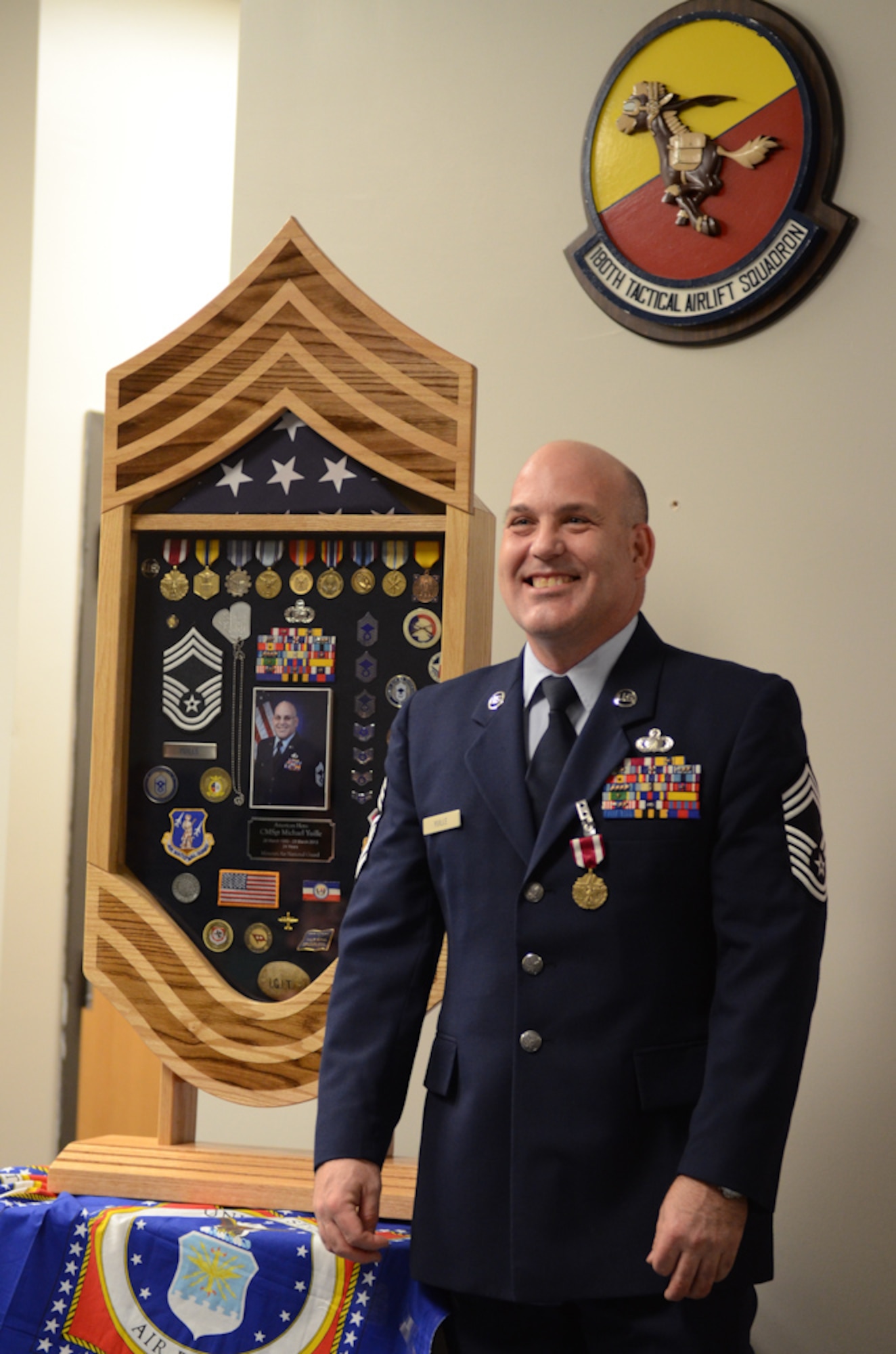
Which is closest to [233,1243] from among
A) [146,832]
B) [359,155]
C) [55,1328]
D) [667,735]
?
[55,1328]

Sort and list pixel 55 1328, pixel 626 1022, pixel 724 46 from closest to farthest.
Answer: pixel 626 1022 → pixel 55 1328 → pixel 724 46

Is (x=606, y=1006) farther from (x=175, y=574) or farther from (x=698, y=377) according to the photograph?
(x=698, y=377)

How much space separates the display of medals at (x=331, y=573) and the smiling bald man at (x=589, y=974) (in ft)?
1.27

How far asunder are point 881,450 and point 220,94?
2.27 metres

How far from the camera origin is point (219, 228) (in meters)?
3.47

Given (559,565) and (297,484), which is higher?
(297,484)

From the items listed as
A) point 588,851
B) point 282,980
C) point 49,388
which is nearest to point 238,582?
point 282,980

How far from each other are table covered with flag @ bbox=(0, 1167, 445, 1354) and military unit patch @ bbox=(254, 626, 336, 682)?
700 millimetres

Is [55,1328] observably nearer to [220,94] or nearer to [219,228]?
[219,228]

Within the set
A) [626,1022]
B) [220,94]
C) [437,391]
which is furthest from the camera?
[220,94]

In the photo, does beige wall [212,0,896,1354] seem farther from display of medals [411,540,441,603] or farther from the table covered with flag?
the table covered with flag

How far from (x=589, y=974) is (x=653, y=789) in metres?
0.20

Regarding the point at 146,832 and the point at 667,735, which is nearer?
the point at 667,735

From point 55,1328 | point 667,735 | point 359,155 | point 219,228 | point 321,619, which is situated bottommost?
point 55,1328
